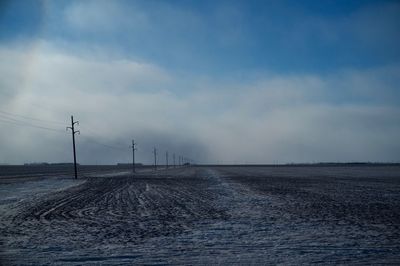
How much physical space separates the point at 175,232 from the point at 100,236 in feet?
7.91

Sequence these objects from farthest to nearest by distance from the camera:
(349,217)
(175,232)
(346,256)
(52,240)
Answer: (349,217) → (175,232) → (52,240) → (346,256)

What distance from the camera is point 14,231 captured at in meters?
12.8

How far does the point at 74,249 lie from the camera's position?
10.0 meters

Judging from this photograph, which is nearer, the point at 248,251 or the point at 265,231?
the point at 248,251

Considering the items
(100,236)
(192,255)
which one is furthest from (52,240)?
(192,255)

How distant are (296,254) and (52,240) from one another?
23.6ft

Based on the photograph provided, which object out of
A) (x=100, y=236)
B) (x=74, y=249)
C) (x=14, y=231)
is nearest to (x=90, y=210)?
(x=14, y=231)

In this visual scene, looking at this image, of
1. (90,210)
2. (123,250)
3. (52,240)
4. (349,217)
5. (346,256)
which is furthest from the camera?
(90,210)

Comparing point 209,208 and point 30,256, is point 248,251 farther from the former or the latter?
point 209,208

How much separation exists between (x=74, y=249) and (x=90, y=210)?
859 centimetres

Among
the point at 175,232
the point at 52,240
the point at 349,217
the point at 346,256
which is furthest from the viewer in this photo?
the point at 349,217

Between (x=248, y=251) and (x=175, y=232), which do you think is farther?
(x=175, y=232)

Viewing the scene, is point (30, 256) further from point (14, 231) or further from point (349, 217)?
point (349, 217)

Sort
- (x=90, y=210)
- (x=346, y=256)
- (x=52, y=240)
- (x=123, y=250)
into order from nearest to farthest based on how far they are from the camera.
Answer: (x=346, y=256) < (x=123, y=250) < (x=52, y=240) < (x=90, y=210)
